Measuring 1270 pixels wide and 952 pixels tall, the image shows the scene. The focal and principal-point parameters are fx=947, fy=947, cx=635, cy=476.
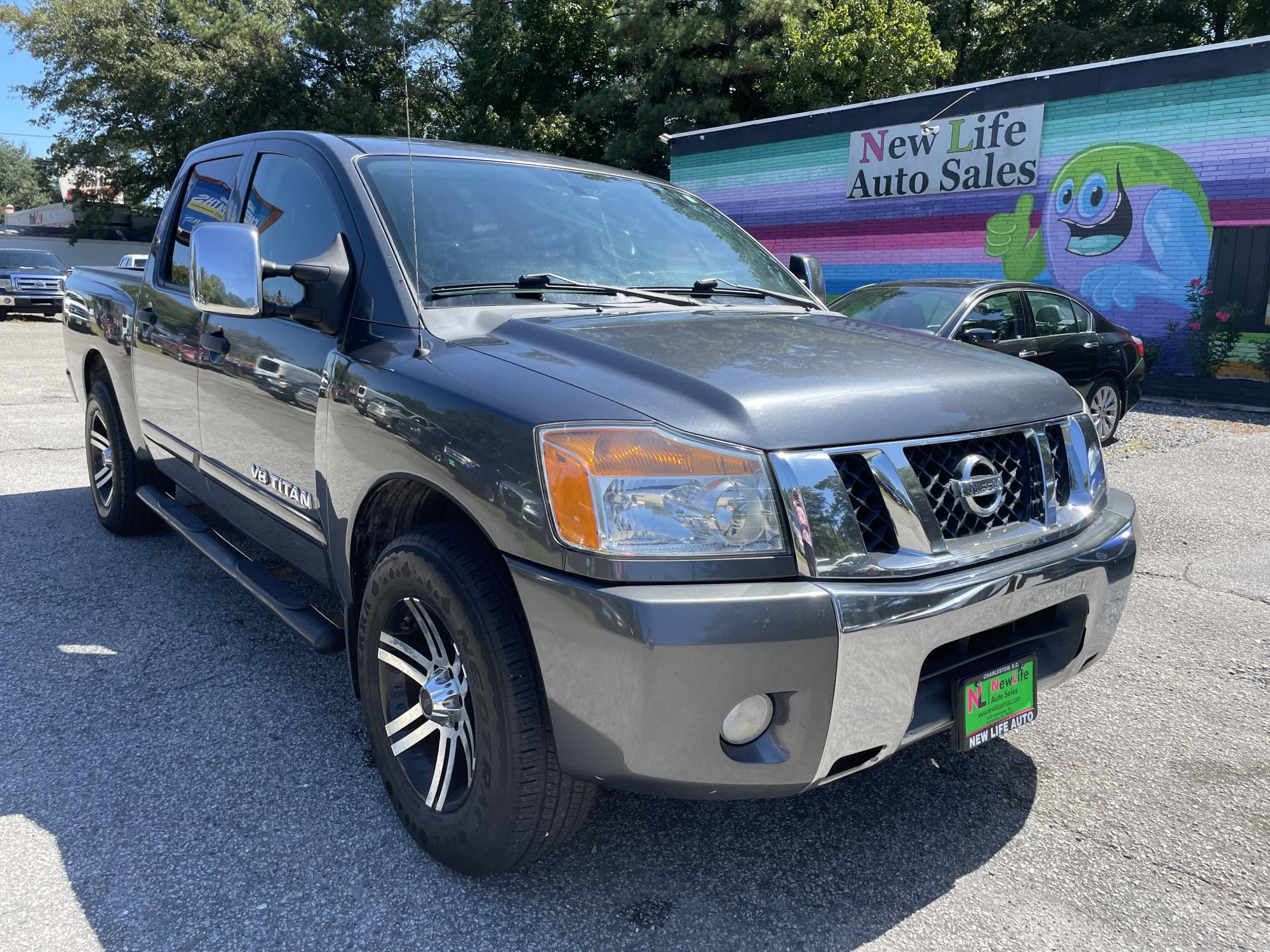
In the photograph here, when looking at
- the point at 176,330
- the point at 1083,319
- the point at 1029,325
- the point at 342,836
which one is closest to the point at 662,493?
the point at 342,836

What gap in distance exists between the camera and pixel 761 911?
7.39 ft

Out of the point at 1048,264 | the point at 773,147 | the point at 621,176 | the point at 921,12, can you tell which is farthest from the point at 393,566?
the point at 921,12

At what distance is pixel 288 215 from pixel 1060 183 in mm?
13547

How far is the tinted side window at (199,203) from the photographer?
12.1ft

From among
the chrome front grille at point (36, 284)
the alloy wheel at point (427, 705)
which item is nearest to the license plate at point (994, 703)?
the alloy wheel at point (427, 705)

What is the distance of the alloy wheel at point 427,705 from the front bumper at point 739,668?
0.35m

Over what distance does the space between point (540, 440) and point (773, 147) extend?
1658 cm

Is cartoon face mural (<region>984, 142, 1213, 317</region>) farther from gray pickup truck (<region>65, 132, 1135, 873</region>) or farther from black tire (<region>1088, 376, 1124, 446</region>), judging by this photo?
gray pickup truck (<region>65, 132, 1135, 873</region>)

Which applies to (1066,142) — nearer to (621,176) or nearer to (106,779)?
(621,176)

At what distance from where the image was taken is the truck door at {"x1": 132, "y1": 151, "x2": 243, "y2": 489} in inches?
144

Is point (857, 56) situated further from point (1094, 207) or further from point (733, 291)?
point (733, 291)

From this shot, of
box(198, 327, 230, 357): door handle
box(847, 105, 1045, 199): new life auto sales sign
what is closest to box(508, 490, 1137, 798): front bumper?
box(198, 327, 230, 357): door handle

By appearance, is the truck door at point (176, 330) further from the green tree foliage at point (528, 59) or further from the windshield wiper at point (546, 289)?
the green tree foliage at point (528, 59)

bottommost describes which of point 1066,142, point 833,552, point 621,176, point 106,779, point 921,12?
point 106,779
